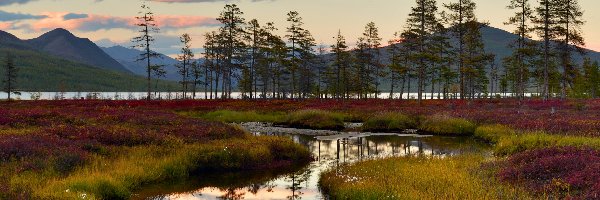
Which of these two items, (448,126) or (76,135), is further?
(448,126)

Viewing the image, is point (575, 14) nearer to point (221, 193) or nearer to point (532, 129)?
point (532, 129)

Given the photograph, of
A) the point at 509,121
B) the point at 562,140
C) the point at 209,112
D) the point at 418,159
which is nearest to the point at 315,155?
the point at 418,159

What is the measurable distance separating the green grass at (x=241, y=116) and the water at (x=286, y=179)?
17.3 meters

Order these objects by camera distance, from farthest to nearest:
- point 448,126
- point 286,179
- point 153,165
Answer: point 448,126 → point 286,179 → point 153,165

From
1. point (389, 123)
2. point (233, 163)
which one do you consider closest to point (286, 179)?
point (233, 163)

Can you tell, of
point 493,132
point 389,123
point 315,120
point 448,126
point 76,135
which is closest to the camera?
point 76,135

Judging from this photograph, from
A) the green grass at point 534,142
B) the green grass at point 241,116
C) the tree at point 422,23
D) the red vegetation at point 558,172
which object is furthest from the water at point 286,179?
the tree at point 422,23

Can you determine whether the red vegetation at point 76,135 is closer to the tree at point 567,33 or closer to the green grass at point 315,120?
the green grass at point 315,120

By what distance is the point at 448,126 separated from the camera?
108 ft

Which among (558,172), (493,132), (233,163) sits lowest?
(233,163)

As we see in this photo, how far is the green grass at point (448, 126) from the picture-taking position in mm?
32406

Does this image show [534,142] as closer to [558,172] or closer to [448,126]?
[558,172]

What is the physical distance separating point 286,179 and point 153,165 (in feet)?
15.7

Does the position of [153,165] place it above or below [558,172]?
below
